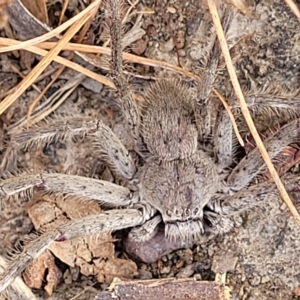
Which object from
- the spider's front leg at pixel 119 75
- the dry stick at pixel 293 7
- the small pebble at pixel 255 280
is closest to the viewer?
the spider's front leg at pixel 119 75

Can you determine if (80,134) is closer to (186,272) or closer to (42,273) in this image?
(42,273)

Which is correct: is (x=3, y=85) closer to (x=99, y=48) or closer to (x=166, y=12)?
(x=99, y=48)

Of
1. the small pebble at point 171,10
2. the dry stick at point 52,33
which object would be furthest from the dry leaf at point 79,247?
the small pebble at point 171,10

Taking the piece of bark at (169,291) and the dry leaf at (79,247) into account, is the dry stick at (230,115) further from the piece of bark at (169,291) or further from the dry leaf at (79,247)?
the dry leaf at (79,247)

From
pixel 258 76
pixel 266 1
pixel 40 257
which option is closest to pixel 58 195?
pixel 40 257

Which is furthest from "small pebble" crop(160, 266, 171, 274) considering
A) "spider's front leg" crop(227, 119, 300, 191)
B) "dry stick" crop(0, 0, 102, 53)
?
"dry stick" crop(0, 0, 102, 53)

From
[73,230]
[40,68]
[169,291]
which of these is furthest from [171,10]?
[169,291]

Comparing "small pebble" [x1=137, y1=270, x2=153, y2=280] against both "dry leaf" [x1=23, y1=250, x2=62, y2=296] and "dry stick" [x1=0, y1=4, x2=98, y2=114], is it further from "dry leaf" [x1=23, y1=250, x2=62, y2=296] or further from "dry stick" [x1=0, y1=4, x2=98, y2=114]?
"dry stick" [x1=0, y1=4, x2=98, y2=114]
